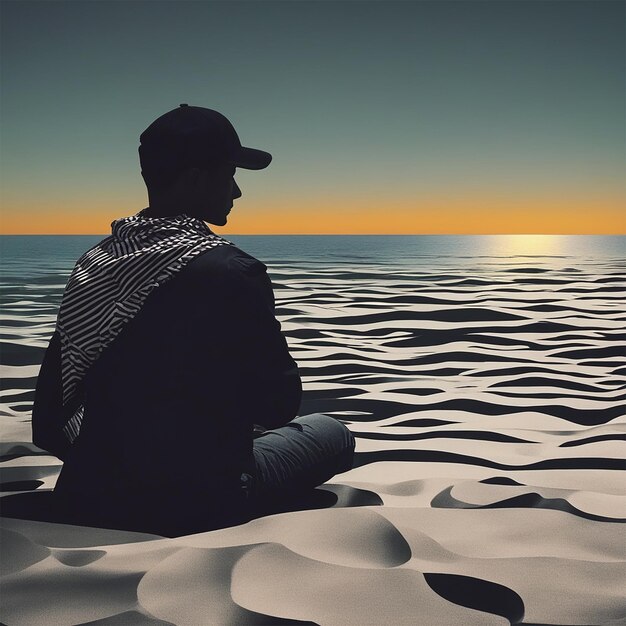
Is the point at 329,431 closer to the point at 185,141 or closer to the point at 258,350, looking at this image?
the point at 258,350

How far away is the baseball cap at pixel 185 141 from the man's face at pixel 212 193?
0.04 m

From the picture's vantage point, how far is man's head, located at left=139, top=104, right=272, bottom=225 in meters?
2.75

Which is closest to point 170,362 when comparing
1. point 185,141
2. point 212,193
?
point 212,193

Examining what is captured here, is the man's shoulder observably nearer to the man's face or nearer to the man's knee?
the man's face

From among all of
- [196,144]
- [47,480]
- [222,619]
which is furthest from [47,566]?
[196,144]

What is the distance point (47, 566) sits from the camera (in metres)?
2.64

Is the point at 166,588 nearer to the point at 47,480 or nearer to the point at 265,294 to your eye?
the point at 265,294

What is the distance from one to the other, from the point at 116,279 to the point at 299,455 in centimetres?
111

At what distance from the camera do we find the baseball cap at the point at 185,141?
2748mm

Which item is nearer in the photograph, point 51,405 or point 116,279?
point 116,279

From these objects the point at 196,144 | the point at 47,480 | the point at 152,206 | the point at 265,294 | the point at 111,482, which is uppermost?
the point at 196,144

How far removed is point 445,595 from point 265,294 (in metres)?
1.17

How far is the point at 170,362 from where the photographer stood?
2590 mm

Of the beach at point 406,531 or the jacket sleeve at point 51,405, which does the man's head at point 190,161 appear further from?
the beach at point 406,531
